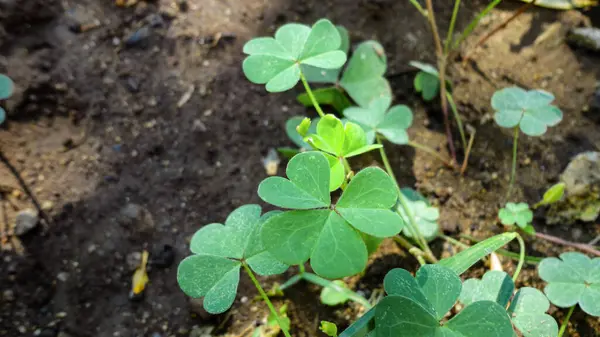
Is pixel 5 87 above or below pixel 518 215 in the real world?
above

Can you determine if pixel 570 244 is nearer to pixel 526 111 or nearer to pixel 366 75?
pixel 526 111

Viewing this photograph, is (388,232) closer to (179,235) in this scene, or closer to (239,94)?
(179,235)

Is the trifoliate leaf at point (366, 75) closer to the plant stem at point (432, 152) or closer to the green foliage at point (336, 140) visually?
the plant stem at point (432, 152)

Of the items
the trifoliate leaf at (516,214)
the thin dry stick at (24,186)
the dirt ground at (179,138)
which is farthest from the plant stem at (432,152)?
the thin dry stick at (24,186)

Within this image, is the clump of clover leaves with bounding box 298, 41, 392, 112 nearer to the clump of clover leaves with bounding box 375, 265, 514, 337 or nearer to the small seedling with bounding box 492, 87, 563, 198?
the small seedling with bounding box 492, 87, 563, 198

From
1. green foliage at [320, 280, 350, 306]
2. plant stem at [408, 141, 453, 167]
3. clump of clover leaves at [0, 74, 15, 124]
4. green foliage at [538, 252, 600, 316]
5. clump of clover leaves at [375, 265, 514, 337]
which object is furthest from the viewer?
plant stem at [408, 141, 453, 167]

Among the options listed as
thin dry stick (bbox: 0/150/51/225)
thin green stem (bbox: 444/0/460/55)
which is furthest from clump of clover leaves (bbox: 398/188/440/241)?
thin dry stick (bbox: 0/150/51/225)

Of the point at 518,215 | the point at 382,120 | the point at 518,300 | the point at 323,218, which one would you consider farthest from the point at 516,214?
the point at 323,218
